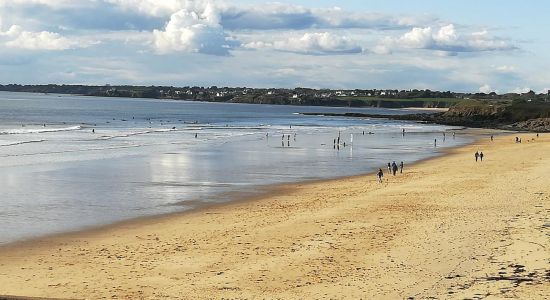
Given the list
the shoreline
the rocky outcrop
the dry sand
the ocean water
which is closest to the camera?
the dry sand

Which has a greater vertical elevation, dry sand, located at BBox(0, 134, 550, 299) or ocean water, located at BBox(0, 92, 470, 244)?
dry sand, located at BBox(0, 134, 550, 299)

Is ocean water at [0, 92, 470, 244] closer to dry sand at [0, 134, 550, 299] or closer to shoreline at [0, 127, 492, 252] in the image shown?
shoreline at [0, 127, 492, 252]

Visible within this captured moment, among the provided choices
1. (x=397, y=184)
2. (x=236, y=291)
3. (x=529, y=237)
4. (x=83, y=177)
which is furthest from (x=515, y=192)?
(x=83, y=177)

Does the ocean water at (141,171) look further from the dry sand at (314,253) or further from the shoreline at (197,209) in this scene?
the dry sand at (314,253)

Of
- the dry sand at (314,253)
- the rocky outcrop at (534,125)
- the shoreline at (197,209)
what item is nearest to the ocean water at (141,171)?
the shoreline at (197,209)

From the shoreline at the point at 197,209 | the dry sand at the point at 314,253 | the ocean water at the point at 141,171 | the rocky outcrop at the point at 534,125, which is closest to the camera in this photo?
the dry sand at the point at 314,253

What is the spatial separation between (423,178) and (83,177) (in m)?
16.8

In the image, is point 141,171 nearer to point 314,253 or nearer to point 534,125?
point 314,253

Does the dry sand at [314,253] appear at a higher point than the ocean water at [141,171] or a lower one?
higher

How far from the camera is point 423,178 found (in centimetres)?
3306

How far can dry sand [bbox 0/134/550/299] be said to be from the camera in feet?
44.7

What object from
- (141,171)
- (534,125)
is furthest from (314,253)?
(534,125)

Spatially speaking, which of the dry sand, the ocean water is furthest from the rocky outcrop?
the dry sand

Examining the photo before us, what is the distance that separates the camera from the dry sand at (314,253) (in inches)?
536
